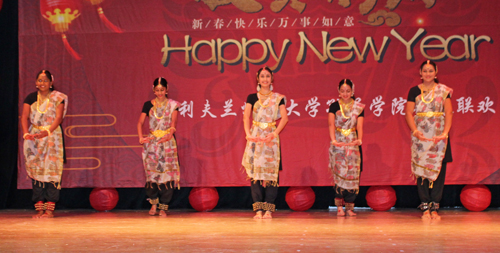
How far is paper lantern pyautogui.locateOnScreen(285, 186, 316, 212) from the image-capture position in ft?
15.9

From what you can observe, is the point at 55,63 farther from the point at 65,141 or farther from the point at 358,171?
the point at 358,171

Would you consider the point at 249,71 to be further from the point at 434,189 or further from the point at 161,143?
the point at 434,189

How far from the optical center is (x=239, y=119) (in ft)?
16.3

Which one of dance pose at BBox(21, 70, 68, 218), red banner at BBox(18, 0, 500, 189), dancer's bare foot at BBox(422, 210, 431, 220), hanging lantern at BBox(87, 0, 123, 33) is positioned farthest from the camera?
hanging lantern at BBox(87, 0, 123, 33)

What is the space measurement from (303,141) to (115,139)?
6.32ft

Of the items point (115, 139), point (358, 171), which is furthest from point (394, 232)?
point (115, 139)

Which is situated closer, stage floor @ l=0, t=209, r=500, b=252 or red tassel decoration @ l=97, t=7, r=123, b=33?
stage floor @ l=0, t=209, r=500, b=252

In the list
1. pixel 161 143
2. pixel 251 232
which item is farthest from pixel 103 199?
pixel 251 232

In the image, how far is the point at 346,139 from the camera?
4406 millimetres

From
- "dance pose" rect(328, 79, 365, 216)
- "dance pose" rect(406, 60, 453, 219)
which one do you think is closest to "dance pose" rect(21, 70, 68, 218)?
"dance pose" rect(328, 79, 365, 216)

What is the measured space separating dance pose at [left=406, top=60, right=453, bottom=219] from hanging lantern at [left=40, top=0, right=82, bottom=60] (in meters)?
3.38

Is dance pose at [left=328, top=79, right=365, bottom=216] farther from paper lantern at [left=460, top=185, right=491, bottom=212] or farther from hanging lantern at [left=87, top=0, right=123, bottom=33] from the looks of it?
hanging lantern at [left=87, top=0, right=123, bottom=33]

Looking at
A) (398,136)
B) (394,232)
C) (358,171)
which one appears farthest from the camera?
(398,136)

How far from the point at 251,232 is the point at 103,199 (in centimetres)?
217
